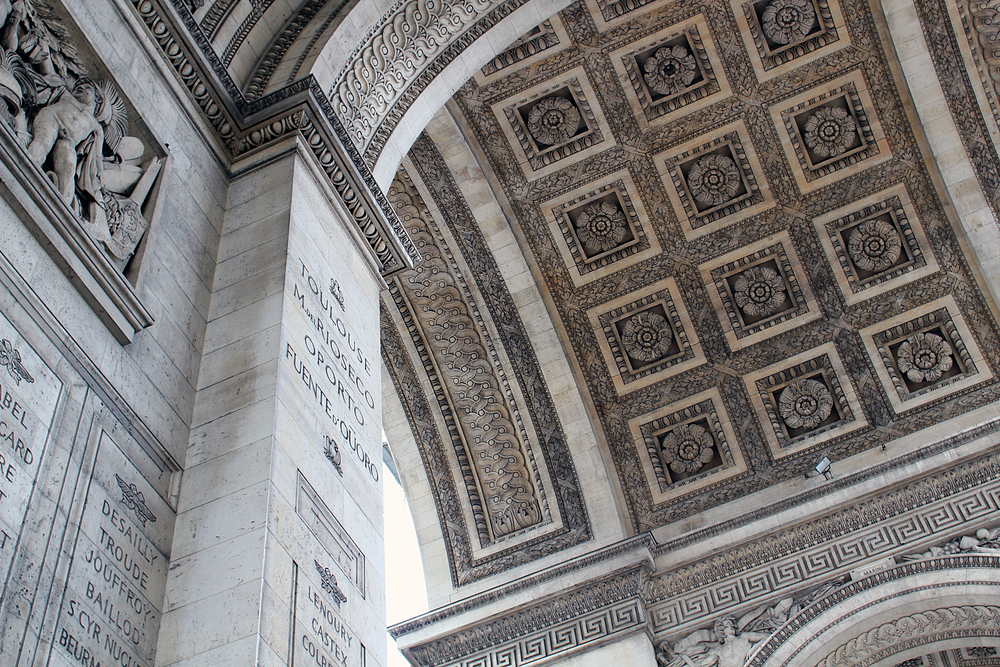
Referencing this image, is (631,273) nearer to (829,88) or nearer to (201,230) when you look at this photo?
(829,88)

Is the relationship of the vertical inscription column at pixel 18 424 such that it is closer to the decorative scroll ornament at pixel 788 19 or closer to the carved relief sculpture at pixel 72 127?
the carved relief sculpture at pixel 72 127

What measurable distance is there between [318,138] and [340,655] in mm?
3304

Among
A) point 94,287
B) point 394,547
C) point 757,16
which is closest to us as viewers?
point 94,287

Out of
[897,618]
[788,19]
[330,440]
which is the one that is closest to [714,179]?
[788,19]

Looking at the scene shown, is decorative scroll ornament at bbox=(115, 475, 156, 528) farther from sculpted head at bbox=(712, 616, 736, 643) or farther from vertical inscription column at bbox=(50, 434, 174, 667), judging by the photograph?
sculpted head at bbox=(712, 616, 736, 643)

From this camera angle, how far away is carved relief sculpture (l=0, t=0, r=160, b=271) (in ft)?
14.5

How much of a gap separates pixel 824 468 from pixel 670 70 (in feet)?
17.1

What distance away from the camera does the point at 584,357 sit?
1280 cm

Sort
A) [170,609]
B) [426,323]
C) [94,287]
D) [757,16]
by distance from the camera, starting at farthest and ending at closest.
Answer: [426,323] < [757,16] < [94,287] < [170,609]

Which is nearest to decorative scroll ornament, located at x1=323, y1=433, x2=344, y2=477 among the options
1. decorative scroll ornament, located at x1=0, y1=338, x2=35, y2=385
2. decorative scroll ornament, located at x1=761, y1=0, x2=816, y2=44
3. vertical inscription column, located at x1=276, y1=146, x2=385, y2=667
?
vertical inscription column, located at x1=276, y1=146, x2=385, y2=667

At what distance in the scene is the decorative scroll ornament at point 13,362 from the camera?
3.65 m

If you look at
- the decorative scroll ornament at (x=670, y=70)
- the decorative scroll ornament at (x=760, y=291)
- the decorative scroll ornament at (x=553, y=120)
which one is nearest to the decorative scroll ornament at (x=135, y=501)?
the decorative scroll ornament at (x=553, y=120)

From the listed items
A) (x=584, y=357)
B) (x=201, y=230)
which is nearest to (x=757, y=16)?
(x=584, y=357)

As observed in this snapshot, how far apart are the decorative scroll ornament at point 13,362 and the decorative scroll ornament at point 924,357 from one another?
10.8 metres
